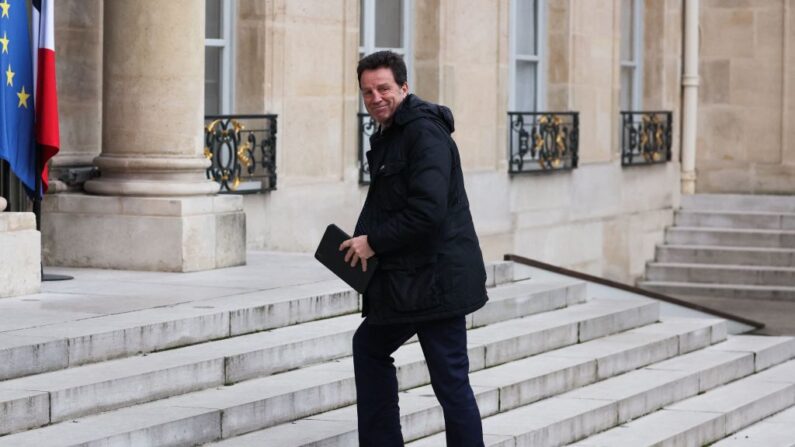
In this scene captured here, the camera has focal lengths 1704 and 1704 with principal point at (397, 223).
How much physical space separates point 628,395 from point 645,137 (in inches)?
385

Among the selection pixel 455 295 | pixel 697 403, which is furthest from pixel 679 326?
pixel 455 295

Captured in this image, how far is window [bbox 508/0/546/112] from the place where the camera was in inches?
637

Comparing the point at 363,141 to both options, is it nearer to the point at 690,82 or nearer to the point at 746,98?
the point at 690,82

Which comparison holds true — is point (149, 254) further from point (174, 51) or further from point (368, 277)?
point (368, 277)

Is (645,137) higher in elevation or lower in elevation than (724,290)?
higher

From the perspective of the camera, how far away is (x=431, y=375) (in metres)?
6.21

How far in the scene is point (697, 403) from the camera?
385 inches

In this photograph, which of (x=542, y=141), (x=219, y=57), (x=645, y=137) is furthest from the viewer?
(x=645, y=137)

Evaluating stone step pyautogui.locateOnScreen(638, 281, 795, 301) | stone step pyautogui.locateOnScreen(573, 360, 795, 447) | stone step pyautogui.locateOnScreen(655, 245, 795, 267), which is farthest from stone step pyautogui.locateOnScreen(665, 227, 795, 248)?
stone step pyautogui.locateOnScreen(573, 360, 795, 447)

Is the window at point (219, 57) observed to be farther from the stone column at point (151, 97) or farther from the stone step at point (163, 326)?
the stone step at point (163, 326)

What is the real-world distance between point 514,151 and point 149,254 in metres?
6.24

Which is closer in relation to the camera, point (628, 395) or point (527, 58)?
point (628, 395)

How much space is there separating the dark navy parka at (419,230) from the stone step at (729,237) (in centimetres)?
1230

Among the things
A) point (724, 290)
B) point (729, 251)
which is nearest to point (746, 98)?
point (729, 251)
